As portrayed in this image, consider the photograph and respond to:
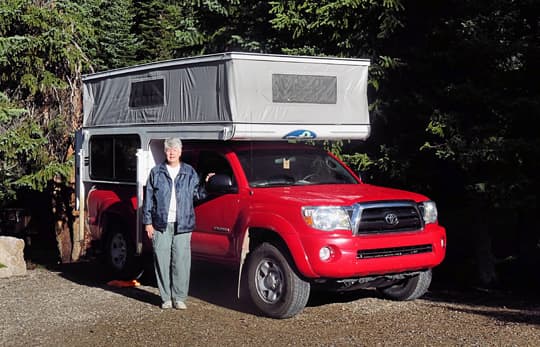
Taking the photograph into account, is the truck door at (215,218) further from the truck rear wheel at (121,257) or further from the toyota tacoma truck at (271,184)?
the truck rear wheel at (121,257)

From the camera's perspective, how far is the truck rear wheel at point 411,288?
32.4 ft

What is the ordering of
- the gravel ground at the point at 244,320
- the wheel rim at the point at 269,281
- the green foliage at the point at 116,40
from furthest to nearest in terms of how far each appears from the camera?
the green foliage at the point at 116,40 → the wheel rim at the point at 269,281 → the gravel ground at the point at 244,320

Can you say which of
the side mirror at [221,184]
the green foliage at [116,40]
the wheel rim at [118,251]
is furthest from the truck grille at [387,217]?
the green foliage at [116,40]

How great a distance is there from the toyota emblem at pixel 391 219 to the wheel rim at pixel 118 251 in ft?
14.5

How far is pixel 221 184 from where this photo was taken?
9.66 m

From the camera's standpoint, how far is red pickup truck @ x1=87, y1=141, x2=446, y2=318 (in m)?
8.67

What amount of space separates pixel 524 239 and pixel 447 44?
21.2 feet

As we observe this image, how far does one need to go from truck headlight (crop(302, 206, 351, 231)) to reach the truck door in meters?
1.22

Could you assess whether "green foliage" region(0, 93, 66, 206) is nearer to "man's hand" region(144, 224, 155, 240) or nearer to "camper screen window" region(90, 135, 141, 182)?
"camper screen window" region(90, 135, 141, 182)

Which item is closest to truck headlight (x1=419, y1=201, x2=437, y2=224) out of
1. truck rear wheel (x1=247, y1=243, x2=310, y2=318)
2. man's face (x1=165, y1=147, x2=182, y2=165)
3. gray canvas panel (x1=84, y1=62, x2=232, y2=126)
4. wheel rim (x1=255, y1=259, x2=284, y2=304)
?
truck rear wheel (x1=247, y1=243, x2=310, y2=318)

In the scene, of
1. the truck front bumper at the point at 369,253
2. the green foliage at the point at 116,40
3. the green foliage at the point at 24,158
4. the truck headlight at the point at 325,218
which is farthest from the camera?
the green foliage at the point at 116,40

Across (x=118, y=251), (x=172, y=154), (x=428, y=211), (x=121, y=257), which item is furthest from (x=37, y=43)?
(x=428, y=211)

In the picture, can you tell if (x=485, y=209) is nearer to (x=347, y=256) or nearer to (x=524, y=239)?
(x=524, y=239)

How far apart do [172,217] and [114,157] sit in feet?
9.86
